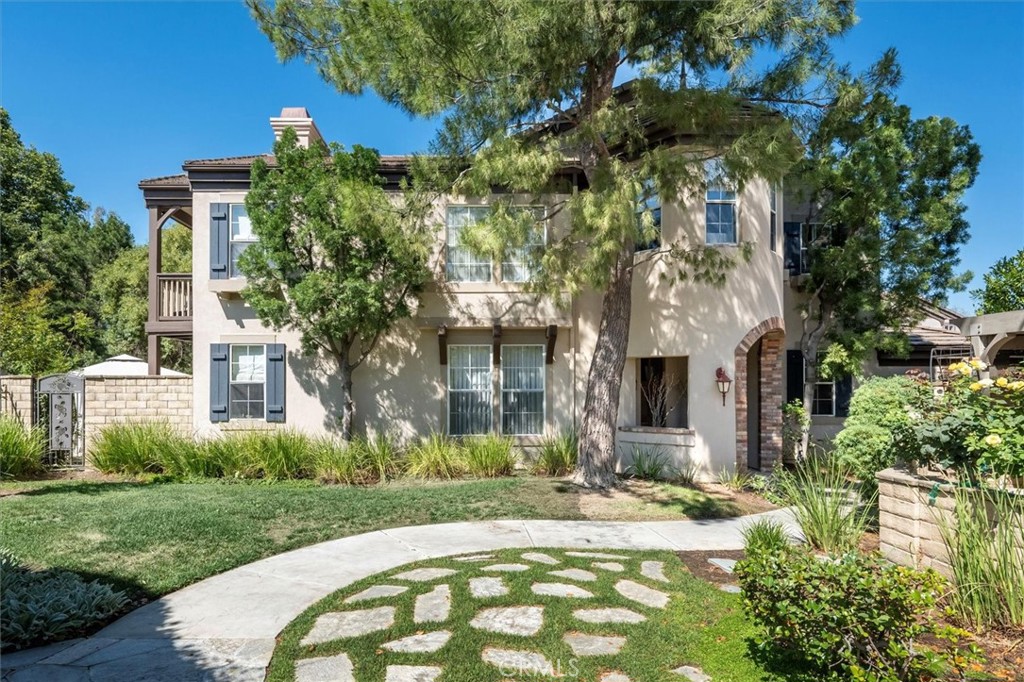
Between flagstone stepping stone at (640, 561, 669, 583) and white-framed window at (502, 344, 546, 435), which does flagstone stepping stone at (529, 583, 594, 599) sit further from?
white-framed window at (502, 344, 546, 435)

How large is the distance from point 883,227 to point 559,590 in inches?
434

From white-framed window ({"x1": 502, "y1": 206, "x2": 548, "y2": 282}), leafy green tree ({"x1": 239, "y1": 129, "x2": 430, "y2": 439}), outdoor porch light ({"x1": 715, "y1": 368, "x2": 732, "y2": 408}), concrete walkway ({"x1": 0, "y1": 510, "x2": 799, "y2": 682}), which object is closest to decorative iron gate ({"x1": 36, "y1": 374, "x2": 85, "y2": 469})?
leafy green tree ({"x1": 239, "y1": 129, "x2": 430, "y2": 439})

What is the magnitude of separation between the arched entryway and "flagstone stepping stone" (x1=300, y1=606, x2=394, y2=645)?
27.3 ft

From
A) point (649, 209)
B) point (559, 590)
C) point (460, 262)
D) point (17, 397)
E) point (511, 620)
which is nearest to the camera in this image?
point (511, 620)

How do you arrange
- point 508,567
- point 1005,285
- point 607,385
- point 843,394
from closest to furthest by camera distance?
point 508,567 < point 607,385 < point 843,394 < point 1005,285

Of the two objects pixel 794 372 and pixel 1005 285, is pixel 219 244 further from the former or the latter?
pixel 1005 285

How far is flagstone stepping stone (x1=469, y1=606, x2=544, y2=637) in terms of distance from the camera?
4.18 metres

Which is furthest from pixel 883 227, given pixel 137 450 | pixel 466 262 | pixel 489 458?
pixel 137 450

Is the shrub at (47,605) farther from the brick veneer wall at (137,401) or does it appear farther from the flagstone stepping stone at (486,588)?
the brick veneer wall at (137,401)

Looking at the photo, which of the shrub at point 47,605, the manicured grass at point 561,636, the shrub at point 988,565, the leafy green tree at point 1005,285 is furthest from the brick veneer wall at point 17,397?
the leafy green tree at point 1005,285

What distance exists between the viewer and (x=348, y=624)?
4297 mm

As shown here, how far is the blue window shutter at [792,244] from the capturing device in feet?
42.8

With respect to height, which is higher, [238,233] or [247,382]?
[238,233]

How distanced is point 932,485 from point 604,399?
205 inches
